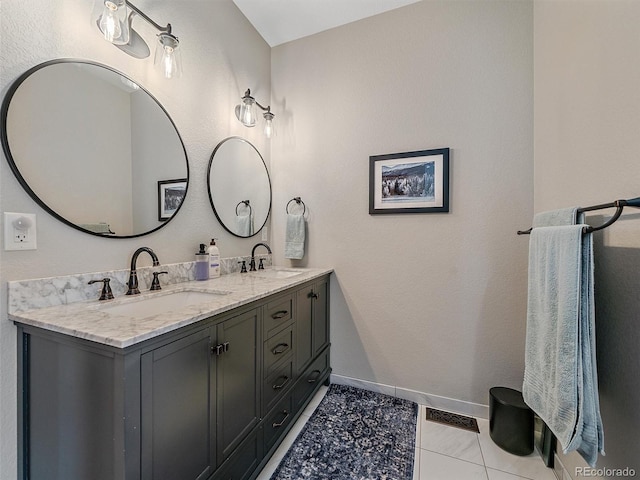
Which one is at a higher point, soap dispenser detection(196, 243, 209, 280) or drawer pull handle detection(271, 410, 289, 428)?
soap dispenser detection(196, 243, 209, 280)

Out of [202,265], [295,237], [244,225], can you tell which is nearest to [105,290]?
[202,265]

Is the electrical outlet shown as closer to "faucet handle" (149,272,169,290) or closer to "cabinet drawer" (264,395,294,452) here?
"faucet handle" (149,272,169,290)

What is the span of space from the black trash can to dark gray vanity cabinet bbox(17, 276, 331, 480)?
130 centimetres

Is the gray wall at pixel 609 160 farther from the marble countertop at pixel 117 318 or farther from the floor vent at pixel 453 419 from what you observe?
the marble countertop at pixel 117 318

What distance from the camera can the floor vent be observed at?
67.3 inches

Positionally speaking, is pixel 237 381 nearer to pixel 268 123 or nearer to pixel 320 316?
pixel 320 316

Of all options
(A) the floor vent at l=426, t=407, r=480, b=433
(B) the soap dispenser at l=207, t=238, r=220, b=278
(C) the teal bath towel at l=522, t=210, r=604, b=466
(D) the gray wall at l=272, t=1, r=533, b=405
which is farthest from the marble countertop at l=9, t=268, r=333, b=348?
(A) the floor vent at l=426, t=407, r=480, b=433

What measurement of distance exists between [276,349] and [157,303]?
624mm

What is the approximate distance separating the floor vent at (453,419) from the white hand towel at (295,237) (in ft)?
4.74

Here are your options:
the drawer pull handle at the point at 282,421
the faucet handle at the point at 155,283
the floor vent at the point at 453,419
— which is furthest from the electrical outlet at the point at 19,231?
the floor vent at the point at 453,419

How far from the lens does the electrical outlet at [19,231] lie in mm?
904

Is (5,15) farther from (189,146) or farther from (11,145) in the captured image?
(189,146)

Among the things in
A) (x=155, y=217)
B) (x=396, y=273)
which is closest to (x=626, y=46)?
(x=396, y=273)

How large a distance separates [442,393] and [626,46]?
2000 mm
